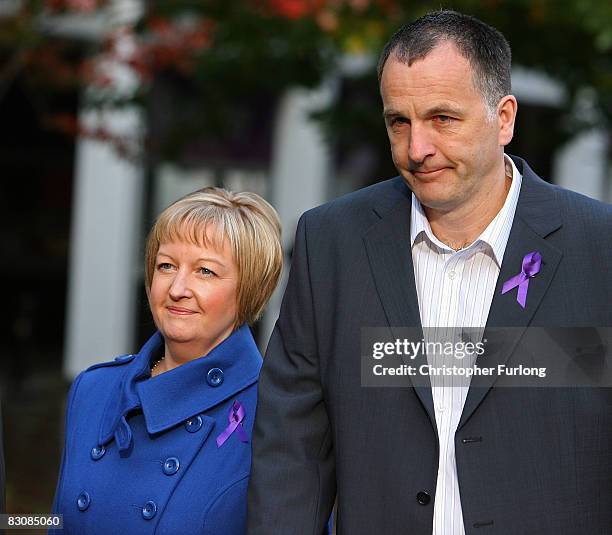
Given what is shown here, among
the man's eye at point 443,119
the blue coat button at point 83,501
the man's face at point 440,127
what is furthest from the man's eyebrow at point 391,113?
the blue coat button at point 83,501

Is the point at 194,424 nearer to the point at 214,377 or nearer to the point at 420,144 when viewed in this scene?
the point at 214,377

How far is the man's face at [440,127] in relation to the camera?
306 cm

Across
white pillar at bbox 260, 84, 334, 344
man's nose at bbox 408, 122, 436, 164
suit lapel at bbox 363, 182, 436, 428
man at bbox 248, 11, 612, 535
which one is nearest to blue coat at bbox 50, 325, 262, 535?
man at bbox 248, 11, 612, 535

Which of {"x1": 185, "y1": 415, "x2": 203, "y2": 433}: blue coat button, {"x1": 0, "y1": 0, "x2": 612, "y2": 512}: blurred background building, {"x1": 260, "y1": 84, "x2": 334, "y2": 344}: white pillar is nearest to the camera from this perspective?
{"x1": 185, "y1": 415, "x2": 203, "y2": 433}: blue coat button

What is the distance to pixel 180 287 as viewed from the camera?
140 inches

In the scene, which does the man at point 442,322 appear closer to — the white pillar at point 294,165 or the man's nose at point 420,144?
the man's nose at point 420,144

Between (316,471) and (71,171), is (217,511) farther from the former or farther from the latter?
(71,171)

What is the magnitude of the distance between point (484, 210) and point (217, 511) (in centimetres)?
120

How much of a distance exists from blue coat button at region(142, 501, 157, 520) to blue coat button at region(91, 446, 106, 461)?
0.25 metres

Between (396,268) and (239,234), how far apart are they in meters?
0.63

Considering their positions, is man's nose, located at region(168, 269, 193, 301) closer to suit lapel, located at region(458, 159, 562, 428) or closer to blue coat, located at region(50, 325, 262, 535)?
blue coat, located at region(50, 325, 262, 535)

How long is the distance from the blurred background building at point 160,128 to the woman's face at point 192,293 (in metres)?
0.41

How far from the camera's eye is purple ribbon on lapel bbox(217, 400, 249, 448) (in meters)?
3.55

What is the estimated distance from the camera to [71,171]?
14867 millimetres
